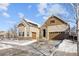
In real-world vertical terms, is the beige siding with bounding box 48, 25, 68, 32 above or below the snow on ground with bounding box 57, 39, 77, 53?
above

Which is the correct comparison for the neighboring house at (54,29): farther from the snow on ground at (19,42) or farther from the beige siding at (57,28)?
the snow on ground at (19,42)

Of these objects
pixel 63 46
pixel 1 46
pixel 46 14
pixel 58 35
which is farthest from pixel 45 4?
pixel 1 46

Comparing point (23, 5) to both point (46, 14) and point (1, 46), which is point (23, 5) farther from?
point (1, 46)

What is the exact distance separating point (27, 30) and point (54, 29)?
36 cm

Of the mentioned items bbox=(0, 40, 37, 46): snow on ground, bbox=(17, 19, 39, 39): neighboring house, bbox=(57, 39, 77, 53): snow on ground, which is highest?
bbox=(17, 19, 39, 39): neighboring house

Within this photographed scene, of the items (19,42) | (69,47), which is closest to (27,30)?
(19,42)

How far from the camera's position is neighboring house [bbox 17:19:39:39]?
2209 millimetres

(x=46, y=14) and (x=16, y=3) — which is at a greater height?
(x=16, y=3)

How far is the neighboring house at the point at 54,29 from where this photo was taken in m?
2.18

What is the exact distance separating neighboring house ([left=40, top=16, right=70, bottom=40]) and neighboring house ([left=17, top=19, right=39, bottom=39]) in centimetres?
8

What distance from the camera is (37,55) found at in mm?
2178

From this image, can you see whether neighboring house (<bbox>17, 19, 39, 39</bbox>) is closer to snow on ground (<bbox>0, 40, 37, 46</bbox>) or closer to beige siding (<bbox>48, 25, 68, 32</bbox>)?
snow on ground (<bbox>0, 40, 37, 46</bbox>)

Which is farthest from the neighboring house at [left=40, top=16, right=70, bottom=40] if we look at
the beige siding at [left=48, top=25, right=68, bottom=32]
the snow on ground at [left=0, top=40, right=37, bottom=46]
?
the snow on ground at [left=0, top=40, right=37, bottom=46]

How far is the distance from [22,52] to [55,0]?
2.64 ft
